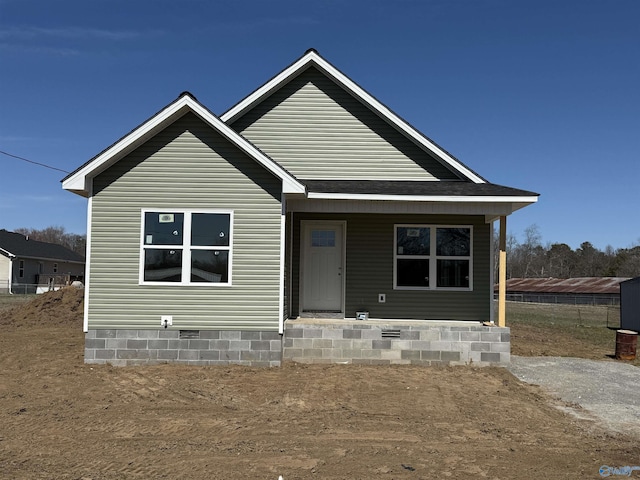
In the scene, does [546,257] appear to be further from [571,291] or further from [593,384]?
[593,384]

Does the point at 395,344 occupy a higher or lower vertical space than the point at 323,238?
lower

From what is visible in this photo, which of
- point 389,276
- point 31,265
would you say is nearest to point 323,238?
point 389,276

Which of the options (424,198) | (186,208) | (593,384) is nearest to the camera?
(593,384)

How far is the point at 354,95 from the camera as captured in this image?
39.2ft

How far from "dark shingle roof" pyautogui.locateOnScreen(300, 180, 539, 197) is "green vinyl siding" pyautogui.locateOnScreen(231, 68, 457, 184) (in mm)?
422

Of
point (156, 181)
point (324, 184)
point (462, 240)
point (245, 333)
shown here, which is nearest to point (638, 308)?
point (462, 240)

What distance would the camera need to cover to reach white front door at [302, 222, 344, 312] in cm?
1168

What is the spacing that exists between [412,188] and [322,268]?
110 inches

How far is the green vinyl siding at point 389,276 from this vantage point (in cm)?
1149

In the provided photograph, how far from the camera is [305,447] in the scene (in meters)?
5.54

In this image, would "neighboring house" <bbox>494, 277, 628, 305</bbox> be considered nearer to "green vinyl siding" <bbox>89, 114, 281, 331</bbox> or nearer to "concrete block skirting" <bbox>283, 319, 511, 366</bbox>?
"concrete block skirting" <bbox>283, 319, 511, 366</bbox>

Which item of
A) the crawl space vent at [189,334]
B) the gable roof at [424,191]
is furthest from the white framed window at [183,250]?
the gable roof at [424,191]

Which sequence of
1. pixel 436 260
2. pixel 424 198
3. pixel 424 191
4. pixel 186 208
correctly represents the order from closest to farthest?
pixel 186 208
pixel 424 198
pixel 424 191
pixel 436 260

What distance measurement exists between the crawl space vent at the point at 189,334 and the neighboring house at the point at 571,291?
45.1m
